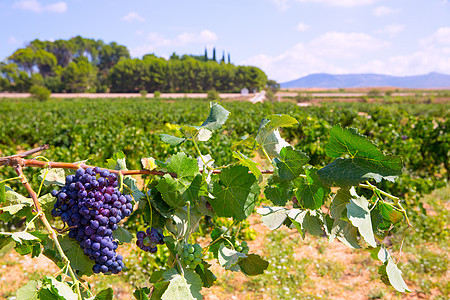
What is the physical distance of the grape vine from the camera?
34.7 inches

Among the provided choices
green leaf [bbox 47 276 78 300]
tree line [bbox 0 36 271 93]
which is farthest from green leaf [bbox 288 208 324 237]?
tree line [bbox 0 36 271 93]

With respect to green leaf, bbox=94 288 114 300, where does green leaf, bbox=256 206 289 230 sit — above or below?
above

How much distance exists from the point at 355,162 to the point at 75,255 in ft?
2.88

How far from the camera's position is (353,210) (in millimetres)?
924

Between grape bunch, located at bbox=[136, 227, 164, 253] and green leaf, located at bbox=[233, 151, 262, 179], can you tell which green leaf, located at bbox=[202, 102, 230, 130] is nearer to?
green leaf, located at bbox=[233, 151, 262, 179]

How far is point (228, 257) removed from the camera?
3.28 feet

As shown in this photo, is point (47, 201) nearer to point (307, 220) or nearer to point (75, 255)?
point (75, 255)

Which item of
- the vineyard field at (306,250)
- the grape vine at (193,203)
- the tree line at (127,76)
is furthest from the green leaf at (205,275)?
the tree line at (127,76)

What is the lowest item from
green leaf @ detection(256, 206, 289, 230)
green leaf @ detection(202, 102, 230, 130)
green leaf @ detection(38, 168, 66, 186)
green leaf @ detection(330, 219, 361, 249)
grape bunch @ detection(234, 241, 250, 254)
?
grape bunch @ detection(234, 241, 250, 254)

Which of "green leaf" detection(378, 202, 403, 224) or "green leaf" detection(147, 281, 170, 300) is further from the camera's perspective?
"green leaf" detection(378, 202, 403, 224)

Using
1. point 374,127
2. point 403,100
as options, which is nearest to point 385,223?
point 374,127

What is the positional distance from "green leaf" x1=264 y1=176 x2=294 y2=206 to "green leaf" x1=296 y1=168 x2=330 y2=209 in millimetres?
35

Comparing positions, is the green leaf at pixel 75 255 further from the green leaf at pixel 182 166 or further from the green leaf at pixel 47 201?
the green leaf at pixel 182 166

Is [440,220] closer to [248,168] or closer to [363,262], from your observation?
[363,262]
